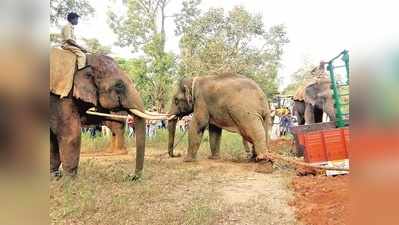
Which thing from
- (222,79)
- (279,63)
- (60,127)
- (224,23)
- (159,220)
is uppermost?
(224,23)

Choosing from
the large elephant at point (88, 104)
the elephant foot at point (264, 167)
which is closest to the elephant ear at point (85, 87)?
the large elephant at point (88, 104)

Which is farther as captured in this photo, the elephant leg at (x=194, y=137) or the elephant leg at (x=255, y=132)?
Answer: the elephant leg at (x=194, y=137)

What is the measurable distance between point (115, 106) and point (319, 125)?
2.85 metres

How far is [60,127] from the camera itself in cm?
358

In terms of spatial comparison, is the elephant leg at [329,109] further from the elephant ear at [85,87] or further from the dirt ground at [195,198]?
the elephant ear at [85,87]

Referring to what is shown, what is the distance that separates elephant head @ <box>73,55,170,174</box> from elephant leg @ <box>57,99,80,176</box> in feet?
0.65

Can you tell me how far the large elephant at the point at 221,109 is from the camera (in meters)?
5.54

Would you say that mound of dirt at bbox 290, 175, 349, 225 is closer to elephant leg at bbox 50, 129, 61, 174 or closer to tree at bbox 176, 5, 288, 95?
elephant leg at bbox 50, 129, 61, 174

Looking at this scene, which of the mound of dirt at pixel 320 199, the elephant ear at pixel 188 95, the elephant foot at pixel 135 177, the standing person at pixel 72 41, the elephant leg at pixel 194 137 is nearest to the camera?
the mound of dirt at pixel 320 199

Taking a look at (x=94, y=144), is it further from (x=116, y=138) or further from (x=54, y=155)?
(x=54, y=155)

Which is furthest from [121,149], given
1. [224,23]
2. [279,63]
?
[279,63]
